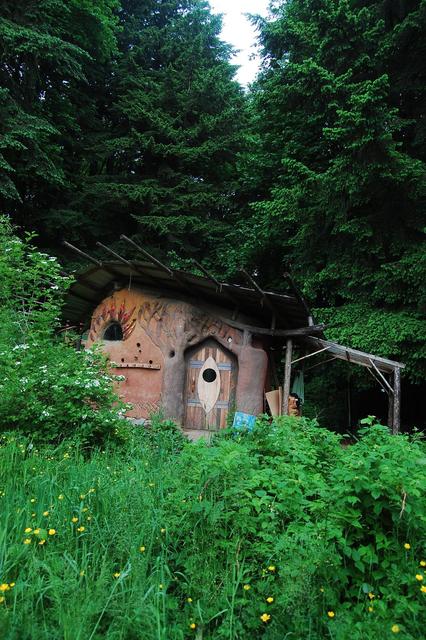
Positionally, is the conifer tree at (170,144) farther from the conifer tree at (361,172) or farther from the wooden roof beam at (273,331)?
the wooden roof beam at (273,331)

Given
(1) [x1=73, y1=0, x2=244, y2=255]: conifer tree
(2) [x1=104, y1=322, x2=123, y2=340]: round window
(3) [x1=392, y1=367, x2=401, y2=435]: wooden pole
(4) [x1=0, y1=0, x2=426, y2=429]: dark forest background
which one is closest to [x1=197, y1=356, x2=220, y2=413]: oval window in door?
(2) [x1=104, y1=322, x2=123, y2=340]: round window

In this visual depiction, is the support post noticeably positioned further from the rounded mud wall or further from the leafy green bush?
the leafy green bush

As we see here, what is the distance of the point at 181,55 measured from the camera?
17.3 m

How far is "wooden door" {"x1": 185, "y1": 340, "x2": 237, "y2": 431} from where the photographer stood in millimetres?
9531

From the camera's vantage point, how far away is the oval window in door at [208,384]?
9.61 metres

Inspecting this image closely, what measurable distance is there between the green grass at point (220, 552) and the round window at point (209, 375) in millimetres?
6204

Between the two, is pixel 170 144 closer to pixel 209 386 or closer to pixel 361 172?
pixel 361 172

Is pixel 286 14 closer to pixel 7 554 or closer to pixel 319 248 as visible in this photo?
pixel 319 248

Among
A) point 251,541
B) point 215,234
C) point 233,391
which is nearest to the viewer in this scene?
point 251,541

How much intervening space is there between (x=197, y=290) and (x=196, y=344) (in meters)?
1.09

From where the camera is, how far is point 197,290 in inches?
384

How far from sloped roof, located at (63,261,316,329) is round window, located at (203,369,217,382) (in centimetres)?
123

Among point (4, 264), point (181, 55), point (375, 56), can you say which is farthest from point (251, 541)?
point (181, 55)

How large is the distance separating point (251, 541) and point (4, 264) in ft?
18.0
